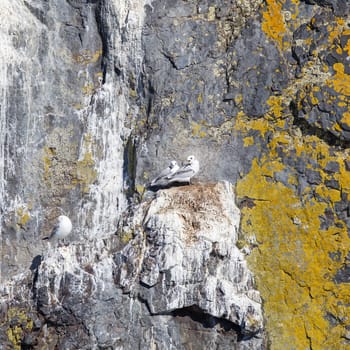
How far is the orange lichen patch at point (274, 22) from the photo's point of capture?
12.9 meters

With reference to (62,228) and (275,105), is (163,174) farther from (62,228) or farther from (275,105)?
(275,105)

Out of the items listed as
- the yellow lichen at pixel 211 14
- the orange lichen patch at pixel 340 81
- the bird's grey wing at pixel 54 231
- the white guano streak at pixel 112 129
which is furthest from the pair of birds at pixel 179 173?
the yellow lichen at pixel 211 14

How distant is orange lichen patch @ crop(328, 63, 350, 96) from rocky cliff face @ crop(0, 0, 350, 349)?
0.08 feet

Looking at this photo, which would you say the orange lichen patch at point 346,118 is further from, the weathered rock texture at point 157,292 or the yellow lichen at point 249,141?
the weathered rock texture at point 157,292

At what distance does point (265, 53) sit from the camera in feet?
42.0

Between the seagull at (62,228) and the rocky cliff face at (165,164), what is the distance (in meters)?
0.38

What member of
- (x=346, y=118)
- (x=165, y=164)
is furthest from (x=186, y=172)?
(x=346, y=118)

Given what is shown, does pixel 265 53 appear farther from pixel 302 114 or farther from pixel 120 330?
pixel 120 330

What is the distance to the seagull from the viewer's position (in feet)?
39.9

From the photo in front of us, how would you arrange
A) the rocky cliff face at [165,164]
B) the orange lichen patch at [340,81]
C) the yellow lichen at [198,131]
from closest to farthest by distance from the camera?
the rocky cliff face at [165,164]
the orange lichen patch at [340,81]
the yellow lichen at [198,131]

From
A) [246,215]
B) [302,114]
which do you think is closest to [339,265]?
[246,215]

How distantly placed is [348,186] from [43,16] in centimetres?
570

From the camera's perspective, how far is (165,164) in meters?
12.7

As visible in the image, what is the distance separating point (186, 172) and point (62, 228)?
6.27 ft
